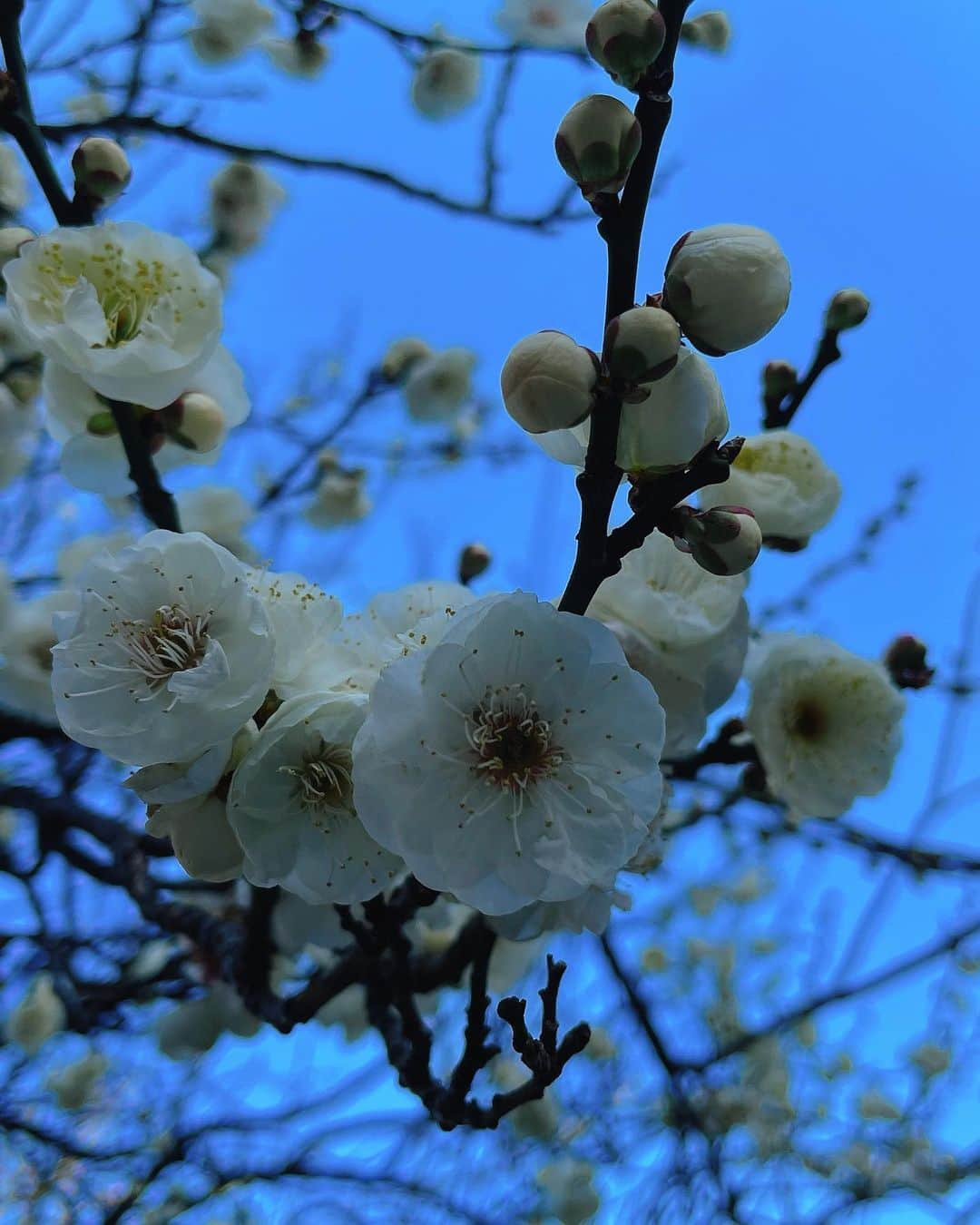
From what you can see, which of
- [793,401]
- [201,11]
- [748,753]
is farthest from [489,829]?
[201,11]

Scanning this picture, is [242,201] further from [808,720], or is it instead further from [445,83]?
[808,720]

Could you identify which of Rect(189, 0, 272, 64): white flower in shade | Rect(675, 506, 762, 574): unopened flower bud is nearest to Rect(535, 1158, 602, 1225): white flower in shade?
Rect(675, 506, 762, 574): unopened flower bud

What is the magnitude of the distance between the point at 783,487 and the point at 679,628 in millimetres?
355

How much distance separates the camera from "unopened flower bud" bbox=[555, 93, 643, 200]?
938 mm

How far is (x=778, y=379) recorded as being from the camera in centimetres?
178

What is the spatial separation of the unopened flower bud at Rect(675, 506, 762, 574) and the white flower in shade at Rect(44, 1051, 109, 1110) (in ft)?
12.3

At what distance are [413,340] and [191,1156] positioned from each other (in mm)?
2877

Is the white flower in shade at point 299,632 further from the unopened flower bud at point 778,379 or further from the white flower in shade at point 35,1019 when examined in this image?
the white flower in shade at point 35,1019

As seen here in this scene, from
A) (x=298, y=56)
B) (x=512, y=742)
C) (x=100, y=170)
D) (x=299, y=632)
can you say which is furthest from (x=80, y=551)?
(x=298, y=56)

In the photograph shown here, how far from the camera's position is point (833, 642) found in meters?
1.76

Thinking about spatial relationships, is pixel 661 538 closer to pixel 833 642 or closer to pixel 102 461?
pixel 833 642

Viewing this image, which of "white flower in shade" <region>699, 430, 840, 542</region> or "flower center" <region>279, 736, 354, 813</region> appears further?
"white flower in shade" <region>699, 430, 840, 542</region>

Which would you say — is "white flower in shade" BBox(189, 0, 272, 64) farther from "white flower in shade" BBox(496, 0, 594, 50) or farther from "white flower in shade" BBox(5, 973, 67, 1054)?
"white flower in shade" BBox(5, 973, 67, 1054)

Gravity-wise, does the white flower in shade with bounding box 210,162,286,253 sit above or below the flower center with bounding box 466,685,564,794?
above
